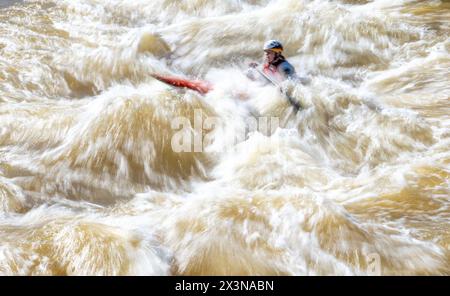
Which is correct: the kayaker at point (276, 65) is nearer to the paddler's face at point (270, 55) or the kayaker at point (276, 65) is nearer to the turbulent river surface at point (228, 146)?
the paddler's face at point (270, 55)

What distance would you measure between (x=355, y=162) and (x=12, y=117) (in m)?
3.76

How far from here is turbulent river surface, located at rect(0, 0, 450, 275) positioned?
346 centimetres

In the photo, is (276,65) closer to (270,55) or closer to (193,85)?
(270,55)

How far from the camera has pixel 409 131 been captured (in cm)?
512

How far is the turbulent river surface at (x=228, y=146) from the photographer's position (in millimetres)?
3465

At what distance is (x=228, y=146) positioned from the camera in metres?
5.10

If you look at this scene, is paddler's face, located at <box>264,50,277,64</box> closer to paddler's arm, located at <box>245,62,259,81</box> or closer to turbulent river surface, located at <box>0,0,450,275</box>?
paddler's arm, located at <box>245,62,259,81</box>

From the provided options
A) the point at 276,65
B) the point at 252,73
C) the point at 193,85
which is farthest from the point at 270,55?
the point at 193,85

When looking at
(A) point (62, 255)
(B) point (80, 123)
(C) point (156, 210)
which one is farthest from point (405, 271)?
(B) point (80, 123)

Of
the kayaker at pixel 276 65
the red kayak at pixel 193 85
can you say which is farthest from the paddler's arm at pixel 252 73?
the red kayak at pixel 193 85

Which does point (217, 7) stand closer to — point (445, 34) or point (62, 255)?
point (445, 34)

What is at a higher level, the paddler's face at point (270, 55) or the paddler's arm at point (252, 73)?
the paddler's face at point (270, 55)
